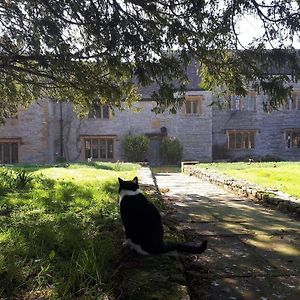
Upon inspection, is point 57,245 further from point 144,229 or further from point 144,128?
point 144,128

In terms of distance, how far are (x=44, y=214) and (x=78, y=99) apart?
4946 millimetres

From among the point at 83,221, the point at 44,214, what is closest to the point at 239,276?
the point at 83,221

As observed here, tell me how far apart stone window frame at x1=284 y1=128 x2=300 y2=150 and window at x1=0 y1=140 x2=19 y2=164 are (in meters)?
20.3

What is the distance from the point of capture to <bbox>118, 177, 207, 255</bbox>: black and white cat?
11.3ft

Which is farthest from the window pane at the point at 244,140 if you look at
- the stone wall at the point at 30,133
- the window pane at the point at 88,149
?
the stone wall at the point at 30,133

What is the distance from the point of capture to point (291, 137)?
3066 centimetres

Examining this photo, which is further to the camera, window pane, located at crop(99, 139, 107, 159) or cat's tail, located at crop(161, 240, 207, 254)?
window pane, located at crop(99, 139, 107, 159)

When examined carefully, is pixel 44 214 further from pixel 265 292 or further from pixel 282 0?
pixel 282 0

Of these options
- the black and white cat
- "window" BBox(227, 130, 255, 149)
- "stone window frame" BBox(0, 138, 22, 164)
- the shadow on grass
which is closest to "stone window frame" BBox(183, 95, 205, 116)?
"window" BBox(227, 130, 255, 149)

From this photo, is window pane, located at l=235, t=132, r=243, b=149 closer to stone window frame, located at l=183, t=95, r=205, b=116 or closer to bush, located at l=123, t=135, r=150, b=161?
stone window frame, located at l=183, t=95, r=205, b=116

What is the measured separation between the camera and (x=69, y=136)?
29.0m

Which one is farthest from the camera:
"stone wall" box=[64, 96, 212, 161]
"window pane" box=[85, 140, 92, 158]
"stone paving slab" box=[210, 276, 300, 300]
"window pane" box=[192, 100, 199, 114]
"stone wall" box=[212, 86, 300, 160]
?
"stone wall" box=[212, 86, 300, 160]

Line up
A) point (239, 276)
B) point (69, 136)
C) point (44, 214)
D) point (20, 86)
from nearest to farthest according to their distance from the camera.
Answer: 1. point (239, 276)
2. point (44, 214)
3. point (20, 86)
4. point (69, 136)

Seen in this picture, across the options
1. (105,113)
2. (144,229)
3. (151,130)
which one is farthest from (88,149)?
(144,229)
